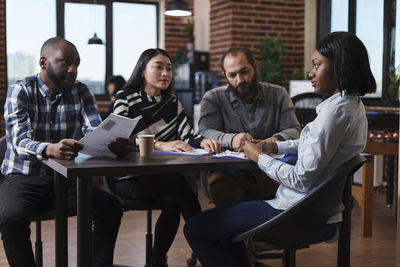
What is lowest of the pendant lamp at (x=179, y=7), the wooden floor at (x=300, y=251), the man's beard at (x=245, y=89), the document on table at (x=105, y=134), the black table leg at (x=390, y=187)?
the wooden floor at (x=300, y=251)

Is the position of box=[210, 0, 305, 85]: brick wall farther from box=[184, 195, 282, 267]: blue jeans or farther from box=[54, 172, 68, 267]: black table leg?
box=[184, 195, 282, 267]: blue jeans

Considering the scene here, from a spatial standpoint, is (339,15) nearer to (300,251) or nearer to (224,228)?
(300,251)

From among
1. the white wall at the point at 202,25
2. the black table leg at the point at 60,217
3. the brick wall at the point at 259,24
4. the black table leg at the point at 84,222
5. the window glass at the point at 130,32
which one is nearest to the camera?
the black table leg at the point at 84,222

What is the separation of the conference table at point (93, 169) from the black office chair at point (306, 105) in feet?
6.76

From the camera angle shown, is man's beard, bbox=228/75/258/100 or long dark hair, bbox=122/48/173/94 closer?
long dark hair, bbox=122/48/173/94

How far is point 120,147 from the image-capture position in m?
1.92

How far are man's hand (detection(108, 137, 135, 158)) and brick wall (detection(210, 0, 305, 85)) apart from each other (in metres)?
4.10

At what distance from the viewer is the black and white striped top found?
251cm

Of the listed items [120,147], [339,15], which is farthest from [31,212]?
[339,15]

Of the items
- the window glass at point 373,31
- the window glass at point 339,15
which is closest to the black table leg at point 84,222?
the window glass at point 373,31

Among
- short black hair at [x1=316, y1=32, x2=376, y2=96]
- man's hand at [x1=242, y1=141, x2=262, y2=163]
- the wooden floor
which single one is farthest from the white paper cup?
the wooden floor

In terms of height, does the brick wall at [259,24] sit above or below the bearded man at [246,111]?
above

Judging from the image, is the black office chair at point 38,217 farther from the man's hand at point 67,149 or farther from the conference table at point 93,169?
the man's hand at point 67,149

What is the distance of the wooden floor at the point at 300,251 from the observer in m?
2.90
